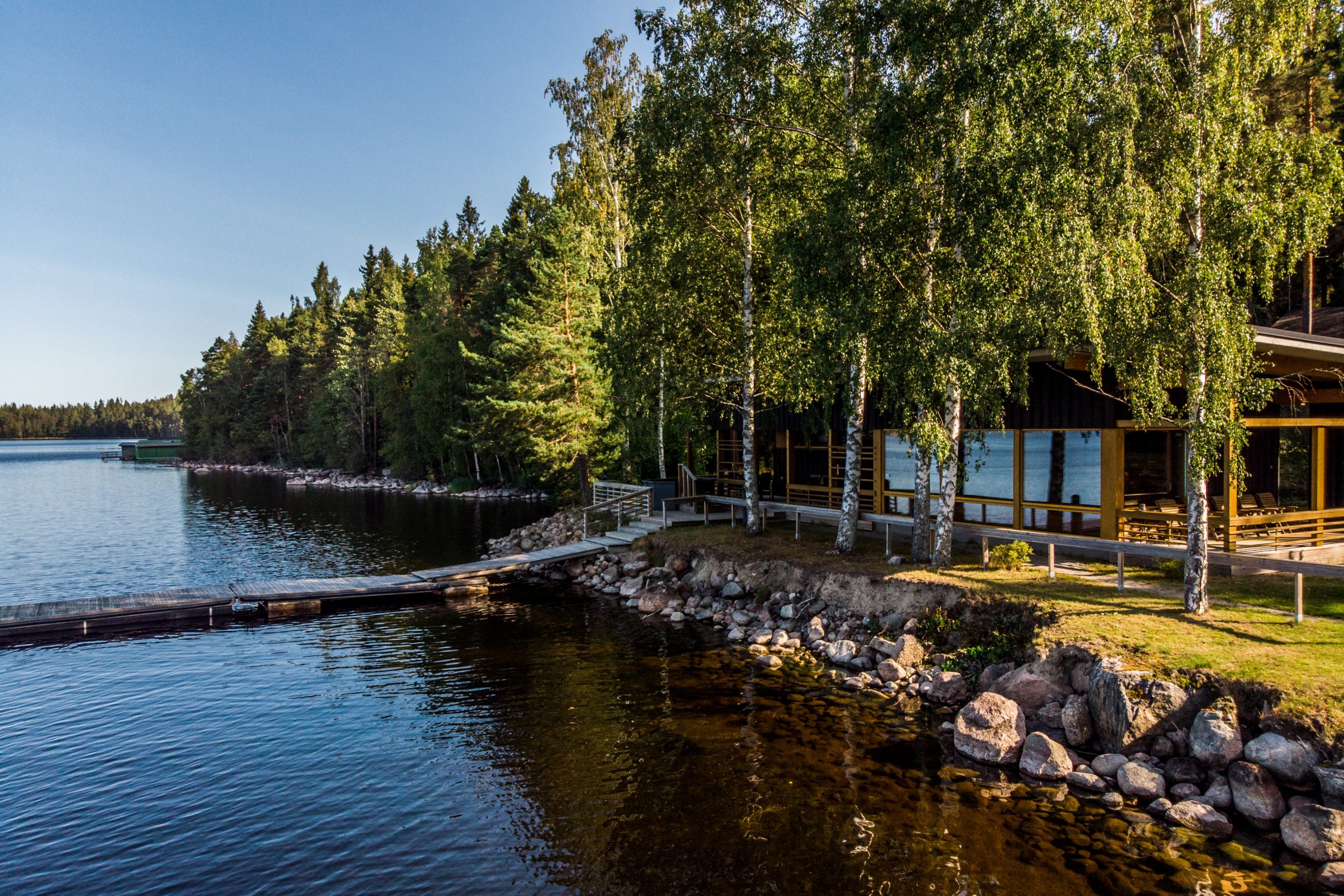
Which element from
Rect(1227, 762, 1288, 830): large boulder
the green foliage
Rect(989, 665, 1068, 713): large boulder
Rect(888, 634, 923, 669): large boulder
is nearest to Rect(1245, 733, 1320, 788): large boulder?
Rect(1227, 762, 1288, 830): large boulder

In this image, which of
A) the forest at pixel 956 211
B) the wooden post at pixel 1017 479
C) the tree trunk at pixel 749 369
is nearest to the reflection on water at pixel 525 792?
the forest at pixel 956 211

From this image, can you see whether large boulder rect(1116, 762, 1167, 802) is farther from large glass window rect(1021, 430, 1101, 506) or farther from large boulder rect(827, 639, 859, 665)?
large glass window rect(1021, 430, 1101, 506)

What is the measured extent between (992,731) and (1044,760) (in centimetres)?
78

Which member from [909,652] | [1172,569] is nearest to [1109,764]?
[909,652]

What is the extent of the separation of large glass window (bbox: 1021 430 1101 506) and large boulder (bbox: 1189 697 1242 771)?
315 inches

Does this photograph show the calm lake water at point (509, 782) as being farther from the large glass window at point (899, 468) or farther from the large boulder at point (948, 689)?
the large glass window at point (899, 468)

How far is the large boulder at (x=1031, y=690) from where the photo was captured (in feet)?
38.7

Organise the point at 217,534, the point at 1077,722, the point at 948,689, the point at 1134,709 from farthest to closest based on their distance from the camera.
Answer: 1. the point at 217,534
2. the point at 948,689
3. the point at 1077,722
4. the point at 1134,709

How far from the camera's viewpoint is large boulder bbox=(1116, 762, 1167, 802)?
969cm

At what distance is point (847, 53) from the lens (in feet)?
58.0

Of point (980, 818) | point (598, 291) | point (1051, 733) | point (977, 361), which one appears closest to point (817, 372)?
point (977, 361)

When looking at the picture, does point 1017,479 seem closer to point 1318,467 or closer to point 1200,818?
point 1318,467

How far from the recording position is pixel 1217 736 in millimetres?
9695

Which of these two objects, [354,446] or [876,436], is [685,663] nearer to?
[876,436]
